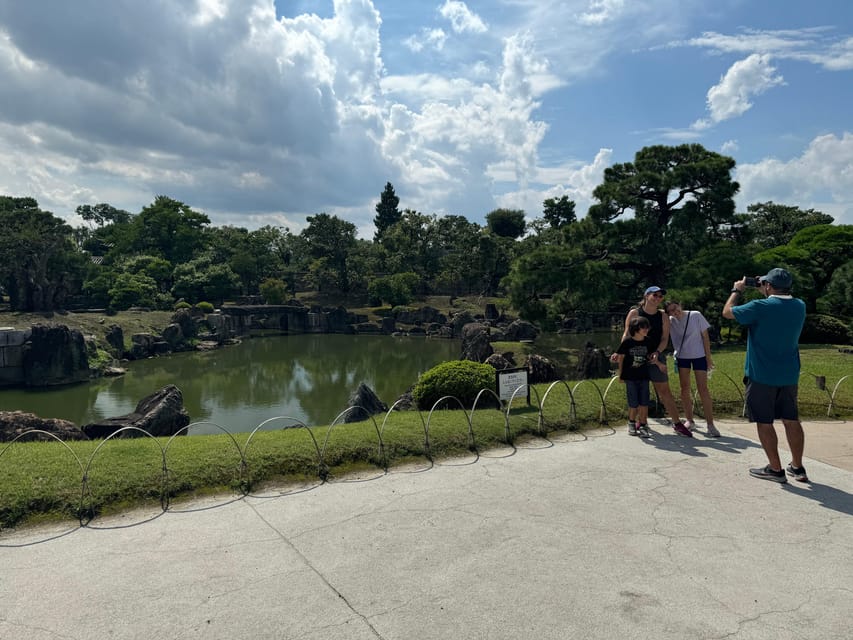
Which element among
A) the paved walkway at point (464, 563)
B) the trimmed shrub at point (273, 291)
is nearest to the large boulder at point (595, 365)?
the paved walkway at point (464, 563)

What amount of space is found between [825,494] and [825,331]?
1864 centimetres

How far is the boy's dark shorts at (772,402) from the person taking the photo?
5.06 m

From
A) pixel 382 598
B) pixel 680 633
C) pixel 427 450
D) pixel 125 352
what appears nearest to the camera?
pixel 680 633

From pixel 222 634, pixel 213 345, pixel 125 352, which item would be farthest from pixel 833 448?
pixel 213 345

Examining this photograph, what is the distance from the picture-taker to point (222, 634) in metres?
3.06

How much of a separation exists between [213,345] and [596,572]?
126 feet

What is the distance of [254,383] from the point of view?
82.0ft

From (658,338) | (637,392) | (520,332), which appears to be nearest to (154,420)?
(637,392)

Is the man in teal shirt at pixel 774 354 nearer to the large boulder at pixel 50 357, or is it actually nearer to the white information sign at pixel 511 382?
the white information sign at pixel 511 382

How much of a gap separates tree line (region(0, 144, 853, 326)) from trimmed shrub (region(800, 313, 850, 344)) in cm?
75

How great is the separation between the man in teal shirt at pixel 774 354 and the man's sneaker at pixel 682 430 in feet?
5.93

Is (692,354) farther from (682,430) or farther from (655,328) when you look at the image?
(682,430)

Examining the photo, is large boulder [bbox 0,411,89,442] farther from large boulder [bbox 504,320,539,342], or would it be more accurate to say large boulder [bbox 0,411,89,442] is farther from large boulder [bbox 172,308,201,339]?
large boulder [bbox 172,308,201,339]

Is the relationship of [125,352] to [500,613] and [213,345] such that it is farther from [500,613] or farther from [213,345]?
[500,613]
